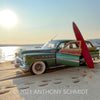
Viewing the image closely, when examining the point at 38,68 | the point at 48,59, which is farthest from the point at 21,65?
the point at 48,59

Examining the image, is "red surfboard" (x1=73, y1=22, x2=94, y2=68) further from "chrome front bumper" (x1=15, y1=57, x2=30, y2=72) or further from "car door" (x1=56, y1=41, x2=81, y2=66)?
"chrome front bumper" (x1=15, y1=57, x2=30, y2=72)

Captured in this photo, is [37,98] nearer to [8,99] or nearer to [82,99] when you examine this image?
[8,99]

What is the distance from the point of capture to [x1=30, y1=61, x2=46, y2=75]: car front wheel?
183 inches

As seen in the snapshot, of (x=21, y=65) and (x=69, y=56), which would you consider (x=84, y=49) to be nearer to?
(x=69, y=56)

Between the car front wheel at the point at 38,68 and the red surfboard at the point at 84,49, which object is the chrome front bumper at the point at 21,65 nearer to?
the car front wheel at the point at 38,68

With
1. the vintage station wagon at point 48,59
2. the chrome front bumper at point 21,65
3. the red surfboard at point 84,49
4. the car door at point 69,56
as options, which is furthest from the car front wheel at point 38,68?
the red surfboard at point 84,49

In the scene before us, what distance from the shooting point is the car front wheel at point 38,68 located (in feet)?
15.2

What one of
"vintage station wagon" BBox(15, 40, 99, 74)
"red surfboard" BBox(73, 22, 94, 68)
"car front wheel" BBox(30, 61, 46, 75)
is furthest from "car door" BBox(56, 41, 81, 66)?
"car front wheel" BBox(30, 61, 46, 75)

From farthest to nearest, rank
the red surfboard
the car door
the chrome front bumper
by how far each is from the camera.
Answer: the red surfboard
the car door
the chrome front bumper

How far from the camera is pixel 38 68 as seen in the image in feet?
15.6

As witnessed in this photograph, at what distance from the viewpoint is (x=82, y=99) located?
241 cm

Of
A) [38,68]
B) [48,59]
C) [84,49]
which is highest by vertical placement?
[84,49]

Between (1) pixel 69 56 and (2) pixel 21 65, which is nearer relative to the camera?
(1) pixel 69 56

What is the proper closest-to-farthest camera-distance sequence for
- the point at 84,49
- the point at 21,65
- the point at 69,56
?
the point at 69,56 < the point at 21,65 < the point at 84,49
